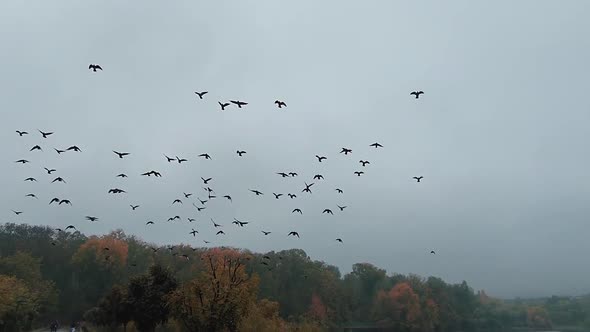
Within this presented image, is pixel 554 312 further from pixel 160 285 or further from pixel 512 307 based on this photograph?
pixel 160 285

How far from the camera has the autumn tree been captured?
40.0m

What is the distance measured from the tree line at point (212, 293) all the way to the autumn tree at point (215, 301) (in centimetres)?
7

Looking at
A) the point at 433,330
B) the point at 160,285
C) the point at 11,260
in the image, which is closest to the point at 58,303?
the point at 11,260

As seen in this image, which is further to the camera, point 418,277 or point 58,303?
point 418,277

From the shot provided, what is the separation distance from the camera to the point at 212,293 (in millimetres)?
40656

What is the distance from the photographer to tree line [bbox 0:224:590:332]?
42.2 m

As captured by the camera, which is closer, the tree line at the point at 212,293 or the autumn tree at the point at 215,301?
the autumn tree at the point at 215,301

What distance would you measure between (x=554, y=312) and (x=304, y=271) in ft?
312

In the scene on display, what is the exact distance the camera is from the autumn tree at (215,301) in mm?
40031

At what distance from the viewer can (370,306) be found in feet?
417

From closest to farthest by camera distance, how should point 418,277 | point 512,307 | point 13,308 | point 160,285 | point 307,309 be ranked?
point 160,285 → point 13,308 → point 307,309 → point 418,277 → point 512,307

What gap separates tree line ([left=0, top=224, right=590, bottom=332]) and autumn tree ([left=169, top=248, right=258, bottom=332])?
2.8 inches

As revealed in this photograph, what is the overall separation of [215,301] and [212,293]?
0.64m

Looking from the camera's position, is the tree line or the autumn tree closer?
the autumn tree
